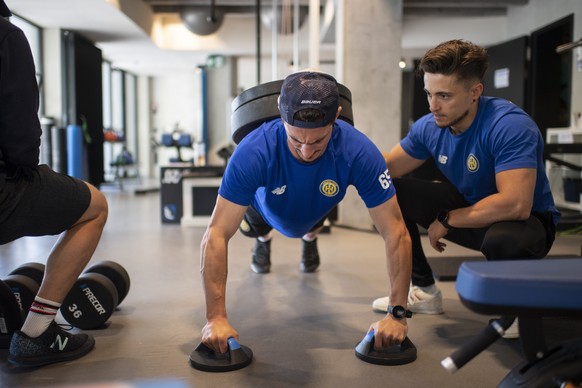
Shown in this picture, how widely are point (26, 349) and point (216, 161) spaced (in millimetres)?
10928

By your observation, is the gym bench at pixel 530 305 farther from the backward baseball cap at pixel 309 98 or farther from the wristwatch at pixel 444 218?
the wristwatch at pixel 444 218

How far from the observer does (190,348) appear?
191cm

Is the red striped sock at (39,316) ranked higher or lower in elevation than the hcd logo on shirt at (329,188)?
lower

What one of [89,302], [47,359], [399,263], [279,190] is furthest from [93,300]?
[399,263]

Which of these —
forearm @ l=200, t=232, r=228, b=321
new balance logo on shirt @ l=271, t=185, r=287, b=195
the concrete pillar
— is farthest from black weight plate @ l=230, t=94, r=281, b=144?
the concrete pillar

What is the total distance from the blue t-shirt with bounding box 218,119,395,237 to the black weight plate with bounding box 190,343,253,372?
49 cm

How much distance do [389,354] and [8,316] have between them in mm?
1354

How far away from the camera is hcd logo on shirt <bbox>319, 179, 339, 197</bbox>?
1903mm

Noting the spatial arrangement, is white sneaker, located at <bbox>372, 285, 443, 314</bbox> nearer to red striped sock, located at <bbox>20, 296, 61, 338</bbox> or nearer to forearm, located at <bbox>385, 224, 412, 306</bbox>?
forearm, located at <bbox>385, 224, 412, 306</bbox>

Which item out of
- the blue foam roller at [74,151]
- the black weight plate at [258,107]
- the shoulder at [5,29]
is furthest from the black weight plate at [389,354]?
the blue foam roller at [74,151]

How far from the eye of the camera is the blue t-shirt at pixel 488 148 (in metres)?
Answer: 1.84

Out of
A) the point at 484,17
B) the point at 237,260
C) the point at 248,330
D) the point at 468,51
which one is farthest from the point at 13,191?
the point at 484,17

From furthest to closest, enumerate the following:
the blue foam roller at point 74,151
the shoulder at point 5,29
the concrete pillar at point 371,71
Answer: the blue foam roller at point 74,151, the concrete pillar at point 371,71, the shoulder at point 5,29

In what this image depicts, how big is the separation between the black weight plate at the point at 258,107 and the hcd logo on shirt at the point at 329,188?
338 mm
